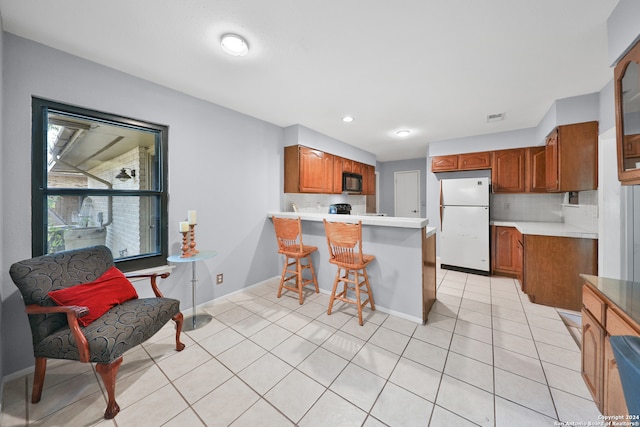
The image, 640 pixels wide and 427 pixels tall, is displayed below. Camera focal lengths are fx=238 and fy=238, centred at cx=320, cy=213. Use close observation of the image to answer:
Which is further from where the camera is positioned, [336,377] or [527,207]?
[527,207]

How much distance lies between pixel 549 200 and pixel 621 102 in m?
3.30

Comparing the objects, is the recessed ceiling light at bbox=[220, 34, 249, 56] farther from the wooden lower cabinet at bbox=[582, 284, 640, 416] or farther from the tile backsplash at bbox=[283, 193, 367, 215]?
the wooden lower cabinet at bbox=[582, 284, 640, 416]

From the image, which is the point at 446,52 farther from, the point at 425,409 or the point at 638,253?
the point at 425,409

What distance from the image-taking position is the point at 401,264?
2547 millimetres

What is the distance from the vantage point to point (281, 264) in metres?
3.87

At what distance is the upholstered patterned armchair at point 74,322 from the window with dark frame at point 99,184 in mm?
395

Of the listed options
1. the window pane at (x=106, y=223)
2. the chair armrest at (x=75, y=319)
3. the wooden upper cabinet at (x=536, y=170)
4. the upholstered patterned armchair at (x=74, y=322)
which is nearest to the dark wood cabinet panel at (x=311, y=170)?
the window pane at (x=106, y=223)

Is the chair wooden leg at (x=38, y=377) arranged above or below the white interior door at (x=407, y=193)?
below

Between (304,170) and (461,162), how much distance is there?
2901mm

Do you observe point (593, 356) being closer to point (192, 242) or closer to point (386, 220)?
point (386, 220)

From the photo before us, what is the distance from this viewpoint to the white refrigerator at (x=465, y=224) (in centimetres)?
389

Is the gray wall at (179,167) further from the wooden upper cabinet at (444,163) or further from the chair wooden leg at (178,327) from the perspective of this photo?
the wooden upper cabinet at (444,163)

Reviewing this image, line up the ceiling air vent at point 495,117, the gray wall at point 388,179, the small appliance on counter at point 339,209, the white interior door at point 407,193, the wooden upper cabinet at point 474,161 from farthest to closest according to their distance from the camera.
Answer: the gray wall at point 388,179 → the white interior door at point 407,193 → the small appliance on counter at point 339,209 → the wooden upper cabinet at point 474,161 → the ceiling air vent at point 495,117

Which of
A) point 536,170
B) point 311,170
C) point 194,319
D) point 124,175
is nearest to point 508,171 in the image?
point 536,170
